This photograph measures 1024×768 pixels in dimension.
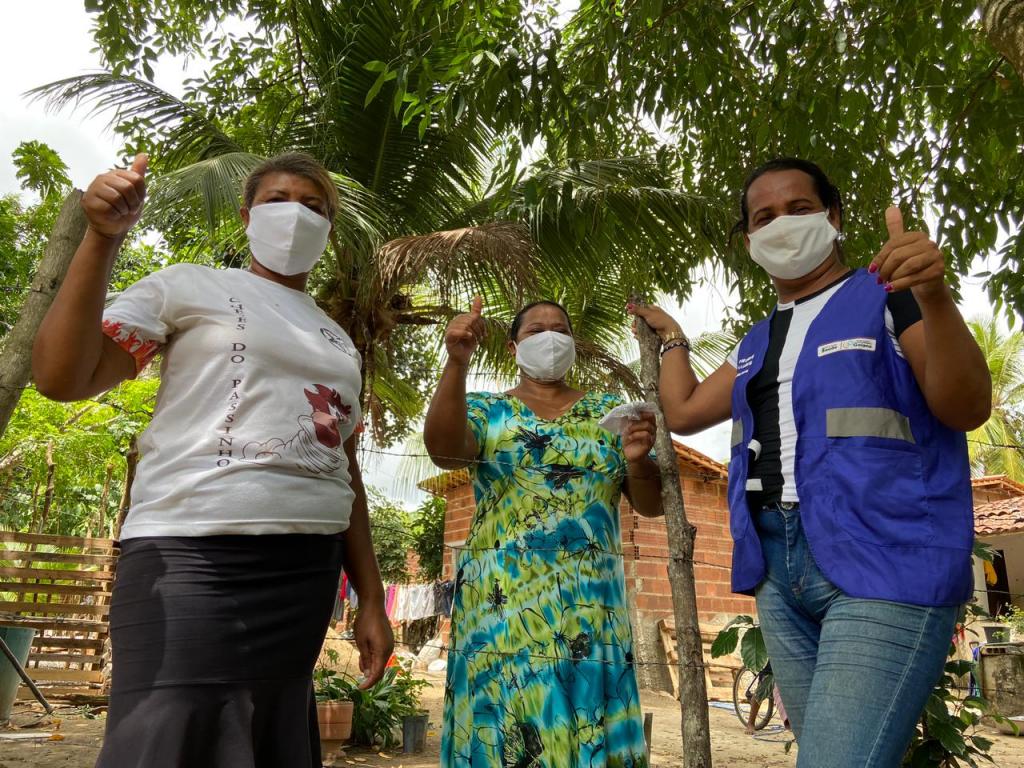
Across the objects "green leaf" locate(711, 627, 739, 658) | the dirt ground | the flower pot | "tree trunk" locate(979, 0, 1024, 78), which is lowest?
the dirt ground

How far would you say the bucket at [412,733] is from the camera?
588 cm

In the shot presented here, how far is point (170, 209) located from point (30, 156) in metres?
2.50

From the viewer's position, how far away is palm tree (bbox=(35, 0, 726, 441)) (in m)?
4.93

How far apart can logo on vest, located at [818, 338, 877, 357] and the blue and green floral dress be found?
2.73ft

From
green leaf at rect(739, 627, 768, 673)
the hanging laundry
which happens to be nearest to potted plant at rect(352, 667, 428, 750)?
green leaf at rect(739, 627, 768, 673)

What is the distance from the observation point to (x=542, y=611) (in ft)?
6.99

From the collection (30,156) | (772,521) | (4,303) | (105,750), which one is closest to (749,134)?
(772,521)

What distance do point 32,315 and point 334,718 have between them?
3.28 meters

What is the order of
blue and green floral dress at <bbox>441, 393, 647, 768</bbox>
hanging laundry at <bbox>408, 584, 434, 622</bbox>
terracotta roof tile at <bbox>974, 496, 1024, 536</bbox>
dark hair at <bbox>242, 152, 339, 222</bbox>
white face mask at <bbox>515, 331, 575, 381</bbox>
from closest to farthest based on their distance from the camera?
dark hair at <bbox>242, 152, 339, 222</bbox>, blue and green floral dress at <bbox>441, 393, 647, 768</bbox>, white face mask at <bbox>515, 331, 575, 381</bbox>, terracotta roof tile at <bbox>974, 496, 1024, 536</bbox>, hanging laundry at <bbox>408, 584, 434, 622</bbox>

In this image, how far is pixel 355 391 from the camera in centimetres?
174

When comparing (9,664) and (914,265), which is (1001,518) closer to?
(9,664)

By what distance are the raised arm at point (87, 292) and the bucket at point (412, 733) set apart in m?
5.09

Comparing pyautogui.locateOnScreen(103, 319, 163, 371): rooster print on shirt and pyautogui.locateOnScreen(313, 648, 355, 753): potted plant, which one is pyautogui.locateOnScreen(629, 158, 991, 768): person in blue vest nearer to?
pyautogui.locateOnScreen(103, 319, 163, 371): rooster print on shirt

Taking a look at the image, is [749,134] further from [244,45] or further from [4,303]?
[4,303]
